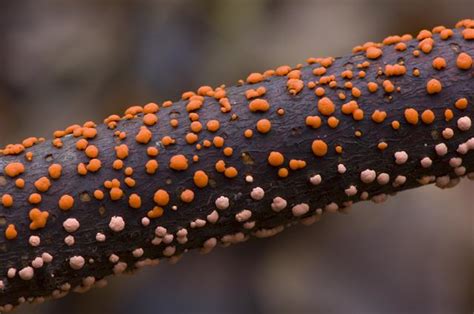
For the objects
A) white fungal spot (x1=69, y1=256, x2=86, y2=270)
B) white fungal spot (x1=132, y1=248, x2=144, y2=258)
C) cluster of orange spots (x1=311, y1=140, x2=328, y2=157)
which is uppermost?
cluster of orange spots (x1=311, y1=140, x2=328, y2=157)

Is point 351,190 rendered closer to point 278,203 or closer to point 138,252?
point 278,203

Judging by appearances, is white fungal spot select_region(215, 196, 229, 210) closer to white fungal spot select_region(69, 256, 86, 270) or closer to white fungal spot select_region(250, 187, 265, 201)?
white fungal spot select_region(250, 187, 265, 201)

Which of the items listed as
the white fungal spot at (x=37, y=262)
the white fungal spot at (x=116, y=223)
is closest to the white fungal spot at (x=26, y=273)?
the white fungal spot at (x=37, y=262)

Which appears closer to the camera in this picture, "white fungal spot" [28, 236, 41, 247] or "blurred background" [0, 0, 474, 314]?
"white fungal spot" [28, 236, 41, 247]

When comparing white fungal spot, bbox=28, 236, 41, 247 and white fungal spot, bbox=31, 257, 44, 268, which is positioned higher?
white fungal spot, bbox=28, 236, 41, 247

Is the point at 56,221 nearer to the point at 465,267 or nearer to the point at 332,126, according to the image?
the point at 332,126

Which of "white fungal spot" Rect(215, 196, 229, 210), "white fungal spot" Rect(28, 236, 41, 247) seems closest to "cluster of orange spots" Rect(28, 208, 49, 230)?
"white fungal spot" Rect(28, 236, 41, 247)
